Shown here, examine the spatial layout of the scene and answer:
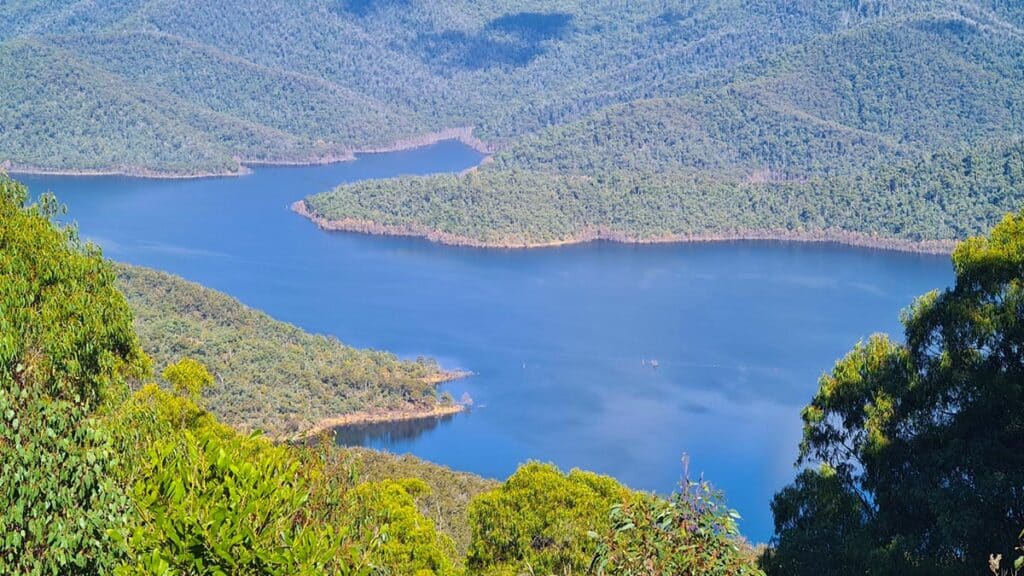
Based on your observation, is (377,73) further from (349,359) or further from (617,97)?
(349,359)

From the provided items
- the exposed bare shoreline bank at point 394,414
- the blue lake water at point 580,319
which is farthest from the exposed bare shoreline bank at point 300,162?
the exposed bare shoreline bank at point 394,414

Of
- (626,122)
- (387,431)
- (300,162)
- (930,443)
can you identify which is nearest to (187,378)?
(930,443)

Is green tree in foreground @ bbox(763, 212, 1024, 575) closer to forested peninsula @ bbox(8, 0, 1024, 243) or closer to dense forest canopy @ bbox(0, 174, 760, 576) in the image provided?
dense forest canopy @ bbox(0, 174, 760, 576)

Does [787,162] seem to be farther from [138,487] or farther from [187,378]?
[138,487]

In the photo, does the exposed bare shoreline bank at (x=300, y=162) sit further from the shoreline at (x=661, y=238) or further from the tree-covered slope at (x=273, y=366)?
the tree-covered slope at (x=273, y=366)

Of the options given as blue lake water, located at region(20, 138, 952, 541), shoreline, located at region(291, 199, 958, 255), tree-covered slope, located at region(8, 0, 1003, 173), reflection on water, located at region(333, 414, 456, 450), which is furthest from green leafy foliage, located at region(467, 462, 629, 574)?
tree-covered slope, located at region(8, 0, 1003, 173)

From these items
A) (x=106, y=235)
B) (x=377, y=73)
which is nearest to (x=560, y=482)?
(x=106, y=235)
